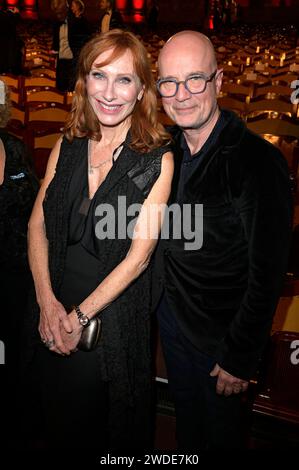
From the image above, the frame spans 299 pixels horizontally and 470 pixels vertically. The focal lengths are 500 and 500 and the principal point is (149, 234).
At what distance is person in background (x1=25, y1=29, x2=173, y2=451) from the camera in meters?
1.58

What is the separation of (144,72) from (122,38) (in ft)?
0.39

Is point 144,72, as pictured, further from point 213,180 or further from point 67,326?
point 67,326

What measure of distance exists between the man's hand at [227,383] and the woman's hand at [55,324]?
20.3 inches

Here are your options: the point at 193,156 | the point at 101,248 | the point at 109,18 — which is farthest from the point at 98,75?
the point at 109,18

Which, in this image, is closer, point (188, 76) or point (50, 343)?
point (188, 76)

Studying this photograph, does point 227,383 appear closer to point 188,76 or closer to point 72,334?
point 72,334

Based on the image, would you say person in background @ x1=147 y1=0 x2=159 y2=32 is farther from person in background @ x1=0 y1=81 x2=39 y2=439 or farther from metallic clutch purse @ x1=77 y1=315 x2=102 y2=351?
metallic clutch purse @ x1=77 y1=315 x2=102 y2=351

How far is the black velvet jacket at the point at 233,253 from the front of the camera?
1.49 metres

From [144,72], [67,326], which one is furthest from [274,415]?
[144,72]

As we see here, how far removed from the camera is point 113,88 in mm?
1548

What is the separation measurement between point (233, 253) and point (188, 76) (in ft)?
1.89

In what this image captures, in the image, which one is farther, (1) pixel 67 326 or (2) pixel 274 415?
(2) pixel 274 415

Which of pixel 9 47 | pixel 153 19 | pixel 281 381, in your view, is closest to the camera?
pixel 281 381
